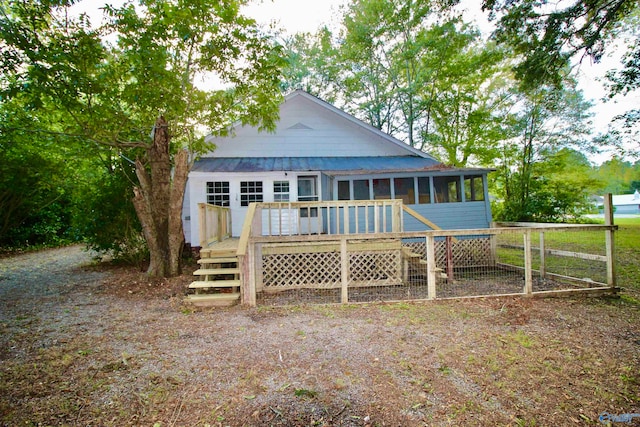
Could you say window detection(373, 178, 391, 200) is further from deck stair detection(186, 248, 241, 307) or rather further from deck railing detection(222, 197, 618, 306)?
deck stair detection(186, 248, 241, 307)

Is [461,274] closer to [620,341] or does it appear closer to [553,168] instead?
[620,341]

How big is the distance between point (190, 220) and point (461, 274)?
8.48 m

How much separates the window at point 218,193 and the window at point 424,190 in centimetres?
626

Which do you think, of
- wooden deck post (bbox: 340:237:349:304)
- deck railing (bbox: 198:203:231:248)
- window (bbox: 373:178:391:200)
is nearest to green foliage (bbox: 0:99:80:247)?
deck railing (bbox: 198:203:231:248)

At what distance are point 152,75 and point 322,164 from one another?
5.62m

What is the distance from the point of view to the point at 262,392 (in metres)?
3.02

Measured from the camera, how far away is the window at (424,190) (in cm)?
1027

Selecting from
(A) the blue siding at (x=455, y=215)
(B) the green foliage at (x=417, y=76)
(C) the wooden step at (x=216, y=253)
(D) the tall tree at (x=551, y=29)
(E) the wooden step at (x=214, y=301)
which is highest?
(B) the green foliage at (x=417, y=76)

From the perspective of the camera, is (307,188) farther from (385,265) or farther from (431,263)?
(431,263)

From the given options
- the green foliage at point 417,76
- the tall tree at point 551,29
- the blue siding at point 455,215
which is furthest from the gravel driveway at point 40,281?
the green foliage at point 417,76

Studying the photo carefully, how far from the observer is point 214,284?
611 centimetres

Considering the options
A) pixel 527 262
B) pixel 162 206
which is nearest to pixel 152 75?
pixel 162 206

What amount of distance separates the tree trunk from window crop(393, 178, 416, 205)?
631 centimetres

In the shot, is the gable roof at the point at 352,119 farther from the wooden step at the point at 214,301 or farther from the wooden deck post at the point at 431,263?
the wooden step at the point at 214,301
